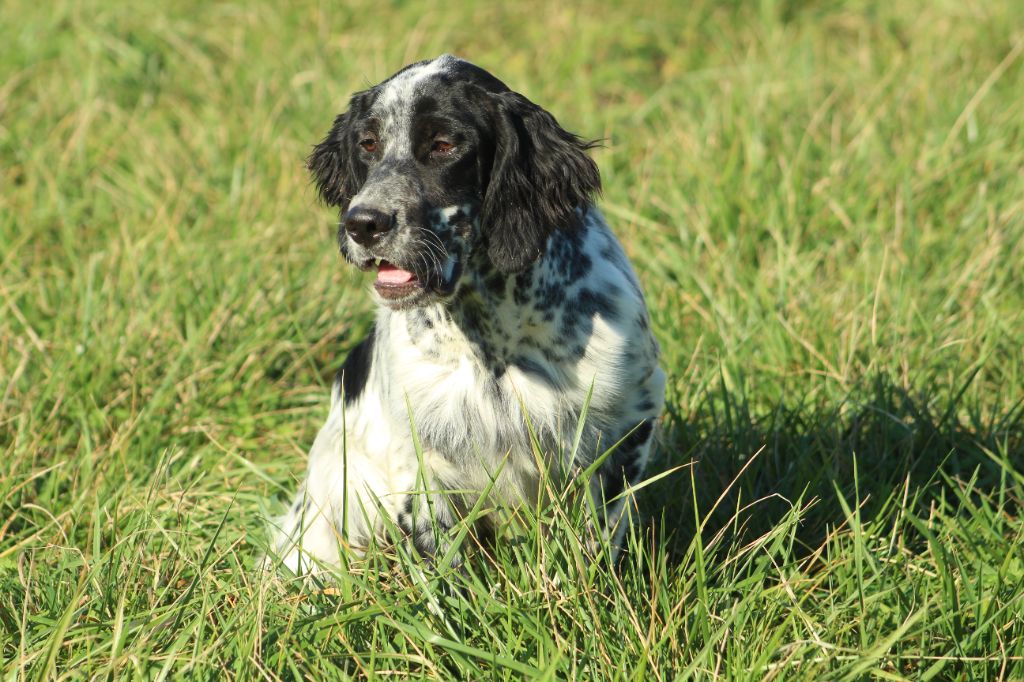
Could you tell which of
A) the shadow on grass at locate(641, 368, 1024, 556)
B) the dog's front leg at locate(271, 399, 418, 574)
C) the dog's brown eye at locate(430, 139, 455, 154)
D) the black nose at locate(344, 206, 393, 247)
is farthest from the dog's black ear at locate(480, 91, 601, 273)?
the shadow on grass at locate(641, 368, 1024, 556)

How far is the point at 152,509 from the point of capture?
10.2 feet

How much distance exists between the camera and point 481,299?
10.5ft

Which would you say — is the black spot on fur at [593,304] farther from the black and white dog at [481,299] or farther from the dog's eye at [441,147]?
the dog's eye at [441,147]

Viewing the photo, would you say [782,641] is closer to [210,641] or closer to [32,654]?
[210,641]

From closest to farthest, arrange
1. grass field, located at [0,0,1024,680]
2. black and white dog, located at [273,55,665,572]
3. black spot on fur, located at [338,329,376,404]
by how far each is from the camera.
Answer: grass field, located at [0,0,1024,680] < black and white dog, located at [273,55,665,572] < black spot on fur, located at [338,329,376,404]

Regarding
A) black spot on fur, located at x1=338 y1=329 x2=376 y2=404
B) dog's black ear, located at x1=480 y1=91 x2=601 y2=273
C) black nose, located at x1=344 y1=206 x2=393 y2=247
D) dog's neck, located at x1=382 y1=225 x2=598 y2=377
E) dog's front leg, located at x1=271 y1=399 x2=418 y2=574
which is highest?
dog's black ear, located at x1=480 y1=91 x2=601 y2=273

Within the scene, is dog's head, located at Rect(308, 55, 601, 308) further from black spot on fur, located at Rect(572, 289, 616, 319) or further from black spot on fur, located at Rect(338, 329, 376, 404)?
black spot on fur, located at Rect(338, 329, 376, 404)

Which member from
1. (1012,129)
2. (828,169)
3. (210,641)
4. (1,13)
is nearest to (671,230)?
(828,169)

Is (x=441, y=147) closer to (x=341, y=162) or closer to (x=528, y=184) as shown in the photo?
(x=528, y=184)

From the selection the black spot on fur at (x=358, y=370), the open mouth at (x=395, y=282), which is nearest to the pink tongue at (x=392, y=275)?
the open mouth at (x=395, y=282)

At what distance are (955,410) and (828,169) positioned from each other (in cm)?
190

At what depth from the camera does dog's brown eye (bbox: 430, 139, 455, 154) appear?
122 inches

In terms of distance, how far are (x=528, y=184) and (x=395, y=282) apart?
431 mm

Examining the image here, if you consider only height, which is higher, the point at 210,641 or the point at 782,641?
the point at 782,641
